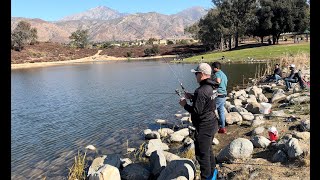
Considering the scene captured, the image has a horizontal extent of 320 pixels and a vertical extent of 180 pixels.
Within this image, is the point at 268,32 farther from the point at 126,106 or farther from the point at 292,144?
the point at 292,144

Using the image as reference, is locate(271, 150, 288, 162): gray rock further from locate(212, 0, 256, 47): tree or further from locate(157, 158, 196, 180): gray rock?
locate(212, 0, 256, 47): tree

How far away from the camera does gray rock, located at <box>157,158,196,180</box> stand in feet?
21.9

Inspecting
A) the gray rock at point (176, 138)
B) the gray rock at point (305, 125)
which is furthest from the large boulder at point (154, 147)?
the gray rock at point (305, 125)

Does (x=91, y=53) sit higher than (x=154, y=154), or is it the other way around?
(x=91, y=53)

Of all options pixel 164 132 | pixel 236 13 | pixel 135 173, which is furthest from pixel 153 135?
pixel 236 13

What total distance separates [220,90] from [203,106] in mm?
4228

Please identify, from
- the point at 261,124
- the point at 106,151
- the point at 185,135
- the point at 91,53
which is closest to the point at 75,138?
the point at 106,151

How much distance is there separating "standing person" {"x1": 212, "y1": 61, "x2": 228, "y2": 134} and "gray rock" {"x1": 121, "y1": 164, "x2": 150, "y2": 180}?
2777 millimetres

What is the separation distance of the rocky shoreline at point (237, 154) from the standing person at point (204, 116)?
703 mm

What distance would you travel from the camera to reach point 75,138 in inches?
499

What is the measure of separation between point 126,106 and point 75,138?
6106 mm

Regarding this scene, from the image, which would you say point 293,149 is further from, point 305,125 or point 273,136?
point 305,125

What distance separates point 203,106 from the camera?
584 cm

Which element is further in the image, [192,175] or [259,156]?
[259,156]
